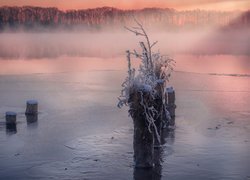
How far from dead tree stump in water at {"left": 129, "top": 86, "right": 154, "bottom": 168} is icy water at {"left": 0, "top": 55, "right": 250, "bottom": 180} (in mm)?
281

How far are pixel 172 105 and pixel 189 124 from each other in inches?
41.7

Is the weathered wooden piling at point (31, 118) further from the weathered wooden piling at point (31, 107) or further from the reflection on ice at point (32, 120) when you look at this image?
the weathered wooden piling at point (31, 107)

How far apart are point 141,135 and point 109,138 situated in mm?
3267

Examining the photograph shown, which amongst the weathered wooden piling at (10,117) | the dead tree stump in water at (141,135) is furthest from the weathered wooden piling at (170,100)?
the dead tree stump in water at (141,135)

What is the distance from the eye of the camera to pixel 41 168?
12047 mm

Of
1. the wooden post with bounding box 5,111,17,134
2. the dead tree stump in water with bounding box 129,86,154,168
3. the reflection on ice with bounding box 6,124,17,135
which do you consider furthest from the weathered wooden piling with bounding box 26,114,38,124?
the dead tree stump in water with bounding box 129,86,154,168

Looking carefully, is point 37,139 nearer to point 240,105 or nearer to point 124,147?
point 124,147

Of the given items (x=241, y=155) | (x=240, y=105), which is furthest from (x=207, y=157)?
(x=240, y=105)

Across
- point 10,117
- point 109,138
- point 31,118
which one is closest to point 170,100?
point 109,138

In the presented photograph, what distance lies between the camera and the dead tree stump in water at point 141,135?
1187cm

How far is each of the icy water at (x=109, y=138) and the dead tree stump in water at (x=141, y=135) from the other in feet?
0.92

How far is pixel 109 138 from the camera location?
15172 millimetres

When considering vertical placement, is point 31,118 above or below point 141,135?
below

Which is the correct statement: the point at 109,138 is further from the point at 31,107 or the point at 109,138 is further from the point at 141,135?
the point at 31,107
